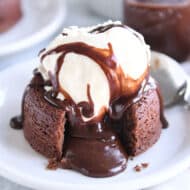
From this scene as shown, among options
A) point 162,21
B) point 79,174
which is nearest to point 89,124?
point 79,174

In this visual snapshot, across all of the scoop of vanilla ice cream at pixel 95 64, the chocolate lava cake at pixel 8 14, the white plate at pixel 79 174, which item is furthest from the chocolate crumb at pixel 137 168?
the chocolate lava cake at pixel 8 14

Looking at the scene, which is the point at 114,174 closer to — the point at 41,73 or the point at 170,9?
the point at 41,73

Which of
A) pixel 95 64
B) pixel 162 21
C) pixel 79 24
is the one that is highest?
pixel 95 64

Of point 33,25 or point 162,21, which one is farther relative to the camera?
point 33,25

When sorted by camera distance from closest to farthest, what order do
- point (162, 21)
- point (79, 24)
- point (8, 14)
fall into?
point (162, 21), point (8, 14), point (79, 24)

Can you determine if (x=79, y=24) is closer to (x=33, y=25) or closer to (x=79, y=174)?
(x=33, y=25)

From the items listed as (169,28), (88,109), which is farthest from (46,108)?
(169,28)

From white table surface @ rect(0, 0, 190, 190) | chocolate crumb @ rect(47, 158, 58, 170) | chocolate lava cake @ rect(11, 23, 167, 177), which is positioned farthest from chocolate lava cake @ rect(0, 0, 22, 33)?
chocolate crumb @ rect(47, 158, 58, 170)
